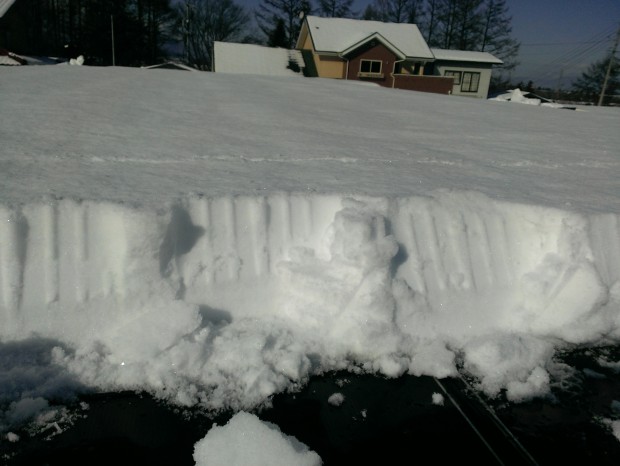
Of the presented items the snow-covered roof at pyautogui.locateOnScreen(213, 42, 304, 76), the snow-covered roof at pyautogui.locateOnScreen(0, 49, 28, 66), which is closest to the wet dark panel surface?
the snow-covered roof at pyautogui.locateOnScreen(213, 42, 304, 76)

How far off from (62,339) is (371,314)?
1277 millimetres

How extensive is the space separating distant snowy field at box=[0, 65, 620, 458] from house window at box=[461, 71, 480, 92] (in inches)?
1100

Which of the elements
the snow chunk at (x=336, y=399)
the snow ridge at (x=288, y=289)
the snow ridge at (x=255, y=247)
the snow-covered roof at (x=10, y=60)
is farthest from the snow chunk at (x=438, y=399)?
the snow-covered roof at (x=10, y=60)

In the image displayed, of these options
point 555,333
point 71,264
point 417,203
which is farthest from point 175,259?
point 555,333

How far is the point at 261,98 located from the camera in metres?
6.97

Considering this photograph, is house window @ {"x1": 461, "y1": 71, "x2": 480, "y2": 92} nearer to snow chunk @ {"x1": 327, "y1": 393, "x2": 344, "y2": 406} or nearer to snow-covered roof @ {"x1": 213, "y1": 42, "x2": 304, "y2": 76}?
snow-covered roof @ {"x1": 213, "y1": 42, "x2": 304, "y2": 76}

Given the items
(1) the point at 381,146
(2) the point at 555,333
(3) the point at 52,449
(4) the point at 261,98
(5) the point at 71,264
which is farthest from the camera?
(4) the point at 261,98

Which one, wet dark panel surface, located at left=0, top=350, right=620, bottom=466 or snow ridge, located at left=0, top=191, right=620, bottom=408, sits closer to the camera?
wet dark panel surface, located at left=0, top=350, right=620, bottom=466

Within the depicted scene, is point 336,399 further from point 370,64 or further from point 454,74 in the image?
point 454,74

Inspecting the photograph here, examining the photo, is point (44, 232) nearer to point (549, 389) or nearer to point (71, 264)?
point (71, 264)

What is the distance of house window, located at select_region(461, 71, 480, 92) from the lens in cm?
2756

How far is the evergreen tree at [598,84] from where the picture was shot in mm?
31516

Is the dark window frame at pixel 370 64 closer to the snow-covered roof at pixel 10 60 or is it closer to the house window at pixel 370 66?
the house window at pixel 370 66

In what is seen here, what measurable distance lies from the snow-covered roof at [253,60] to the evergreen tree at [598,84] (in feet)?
76.1
